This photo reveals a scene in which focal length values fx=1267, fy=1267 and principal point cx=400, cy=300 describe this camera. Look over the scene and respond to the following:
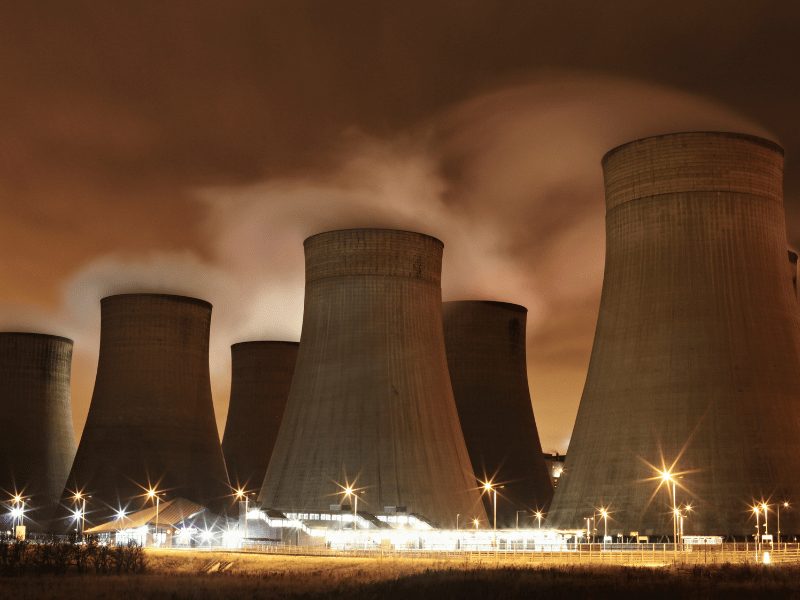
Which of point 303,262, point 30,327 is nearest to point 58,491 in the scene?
point 30,327

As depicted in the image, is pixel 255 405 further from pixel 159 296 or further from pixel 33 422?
pixel 159 296

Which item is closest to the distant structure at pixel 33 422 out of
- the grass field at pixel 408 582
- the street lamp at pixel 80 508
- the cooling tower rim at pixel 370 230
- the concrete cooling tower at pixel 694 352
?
the street lamp at pixel 80 508

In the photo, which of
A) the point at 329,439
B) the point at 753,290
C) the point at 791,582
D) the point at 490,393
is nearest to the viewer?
the point at 791,582

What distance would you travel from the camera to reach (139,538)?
41.3 m

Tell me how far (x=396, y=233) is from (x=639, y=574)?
1699 centimetres

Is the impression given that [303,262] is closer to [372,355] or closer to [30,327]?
[372,355]

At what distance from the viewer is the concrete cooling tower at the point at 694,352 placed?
→ 29219 mm

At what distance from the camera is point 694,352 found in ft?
98.0

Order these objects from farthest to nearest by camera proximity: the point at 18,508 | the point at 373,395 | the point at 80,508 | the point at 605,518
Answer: the point at 18,508
the point at 80,508
the point at 373,395
the point at 605,518

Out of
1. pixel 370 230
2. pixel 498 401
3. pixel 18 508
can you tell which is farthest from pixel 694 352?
pixel 18 508

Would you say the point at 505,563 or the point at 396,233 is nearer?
the point at 505,563

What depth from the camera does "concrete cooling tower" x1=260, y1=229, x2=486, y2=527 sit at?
36.6 m

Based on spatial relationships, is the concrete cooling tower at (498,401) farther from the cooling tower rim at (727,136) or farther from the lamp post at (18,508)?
the lamp post at (18,508)

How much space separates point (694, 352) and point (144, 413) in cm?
2213
